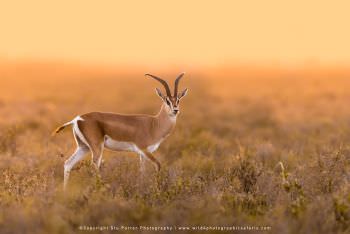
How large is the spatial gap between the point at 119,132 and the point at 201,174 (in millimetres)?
1926

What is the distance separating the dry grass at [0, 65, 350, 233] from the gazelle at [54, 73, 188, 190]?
1.01 ft

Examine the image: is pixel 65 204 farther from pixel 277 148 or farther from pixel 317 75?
pixel 317 75

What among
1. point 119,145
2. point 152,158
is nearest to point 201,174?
point 152,158

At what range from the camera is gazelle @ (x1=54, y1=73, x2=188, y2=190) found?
10.1 m

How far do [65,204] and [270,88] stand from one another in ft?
110

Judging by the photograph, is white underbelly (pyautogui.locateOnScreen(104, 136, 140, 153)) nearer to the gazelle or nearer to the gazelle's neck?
the gazelle

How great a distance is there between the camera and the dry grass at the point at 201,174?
24.3 ft

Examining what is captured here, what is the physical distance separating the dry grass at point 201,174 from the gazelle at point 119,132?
307 millimetres

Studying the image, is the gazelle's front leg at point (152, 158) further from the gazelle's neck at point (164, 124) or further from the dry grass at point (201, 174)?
the gazelle's neck at point (164, 124)

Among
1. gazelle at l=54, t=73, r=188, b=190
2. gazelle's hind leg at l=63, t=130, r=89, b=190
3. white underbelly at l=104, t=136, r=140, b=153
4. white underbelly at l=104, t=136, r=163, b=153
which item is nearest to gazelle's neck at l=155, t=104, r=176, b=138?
gazelle at l=54, t=73, r=188, b=190

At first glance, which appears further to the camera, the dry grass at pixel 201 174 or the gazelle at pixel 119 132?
the gazelle at pixel 119 132

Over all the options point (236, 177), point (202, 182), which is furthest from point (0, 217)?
point (236, 177)

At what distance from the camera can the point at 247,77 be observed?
50406 mm

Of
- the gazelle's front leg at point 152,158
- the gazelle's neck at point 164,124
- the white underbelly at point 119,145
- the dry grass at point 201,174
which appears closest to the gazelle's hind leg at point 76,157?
the dry grass at point 201,174
